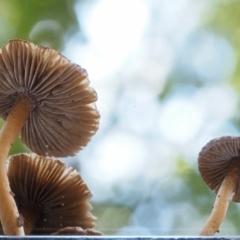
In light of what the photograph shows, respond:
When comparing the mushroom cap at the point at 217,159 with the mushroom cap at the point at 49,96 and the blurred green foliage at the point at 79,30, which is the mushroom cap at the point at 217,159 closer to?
the blurred green foliage at the point at 79,30

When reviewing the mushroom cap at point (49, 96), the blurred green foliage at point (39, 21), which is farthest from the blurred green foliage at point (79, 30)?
the mushroom cap at point (49, 96)

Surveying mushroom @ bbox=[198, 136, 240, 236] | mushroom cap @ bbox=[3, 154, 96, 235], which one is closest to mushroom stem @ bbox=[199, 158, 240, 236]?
mushroom @ bbox=[198, 136, 240, 236]

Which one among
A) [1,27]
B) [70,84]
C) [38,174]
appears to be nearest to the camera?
[70,84]

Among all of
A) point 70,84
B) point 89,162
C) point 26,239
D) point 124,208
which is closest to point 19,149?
point 89,162

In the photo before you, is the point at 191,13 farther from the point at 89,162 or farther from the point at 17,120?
the point at 17,120

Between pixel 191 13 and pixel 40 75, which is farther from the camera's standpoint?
pixel 191 13

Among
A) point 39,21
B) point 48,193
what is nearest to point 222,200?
point 48,193

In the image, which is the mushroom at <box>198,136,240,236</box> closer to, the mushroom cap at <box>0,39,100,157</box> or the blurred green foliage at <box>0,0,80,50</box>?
the mushroom cap at <box>0,39,100,157</box>
